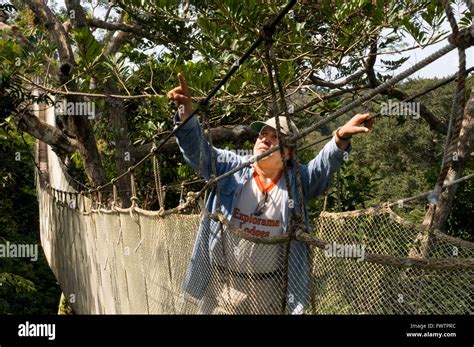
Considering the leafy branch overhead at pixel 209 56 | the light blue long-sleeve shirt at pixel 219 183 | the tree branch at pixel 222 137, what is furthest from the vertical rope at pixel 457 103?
the tree branch at pixel 222 137

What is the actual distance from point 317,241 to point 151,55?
3759mm

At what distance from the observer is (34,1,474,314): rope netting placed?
130 centimetres

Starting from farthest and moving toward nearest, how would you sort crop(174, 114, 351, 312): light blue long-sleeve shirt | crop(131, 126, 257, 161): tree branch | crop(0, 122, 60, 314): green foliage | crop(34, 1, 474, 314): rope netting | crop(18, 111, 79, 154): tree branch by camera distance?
crop(0, 122, 60, 314): green foliage < crop(18, 111, 79, 154): tree branch < crop(131, 126, 257, 161): tree branch < crop(174, 114, 351, 312): light blue long-sleeve shirt < crop(34, 1, 474, 314): rope netting

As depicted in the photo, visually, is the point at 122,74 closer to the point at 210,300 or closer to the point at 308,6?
the point at 308,6

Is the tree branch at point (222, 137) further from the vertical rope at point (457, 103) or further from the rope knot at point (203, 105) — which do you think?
the vertical rope at point (457, 103)

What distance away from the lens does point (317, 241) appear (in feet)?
4.59

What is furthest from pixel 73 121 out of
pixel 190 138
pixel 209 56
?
pixel 190 138

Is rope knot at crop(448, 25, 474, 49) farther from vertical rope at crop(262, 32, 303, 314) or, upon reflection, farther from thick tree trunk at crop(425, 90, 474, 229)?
thick tree trunk at crop(425, 90, 474, 229)

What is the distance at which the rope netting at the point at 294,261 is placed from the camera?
1305 millimetres

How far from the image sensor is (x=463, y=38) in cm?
112

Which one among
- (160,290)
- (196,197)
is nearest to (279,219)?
(196,197)

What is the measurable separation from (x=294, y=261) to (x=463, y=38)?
69 centimetres

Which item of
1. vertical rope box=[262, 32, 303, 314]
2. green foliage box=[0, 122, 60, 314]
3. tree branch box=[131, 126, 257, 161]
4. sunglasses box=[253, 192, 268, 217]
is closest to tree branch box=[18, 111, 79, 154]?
tree branch box=[131, 126, 257, 161]
